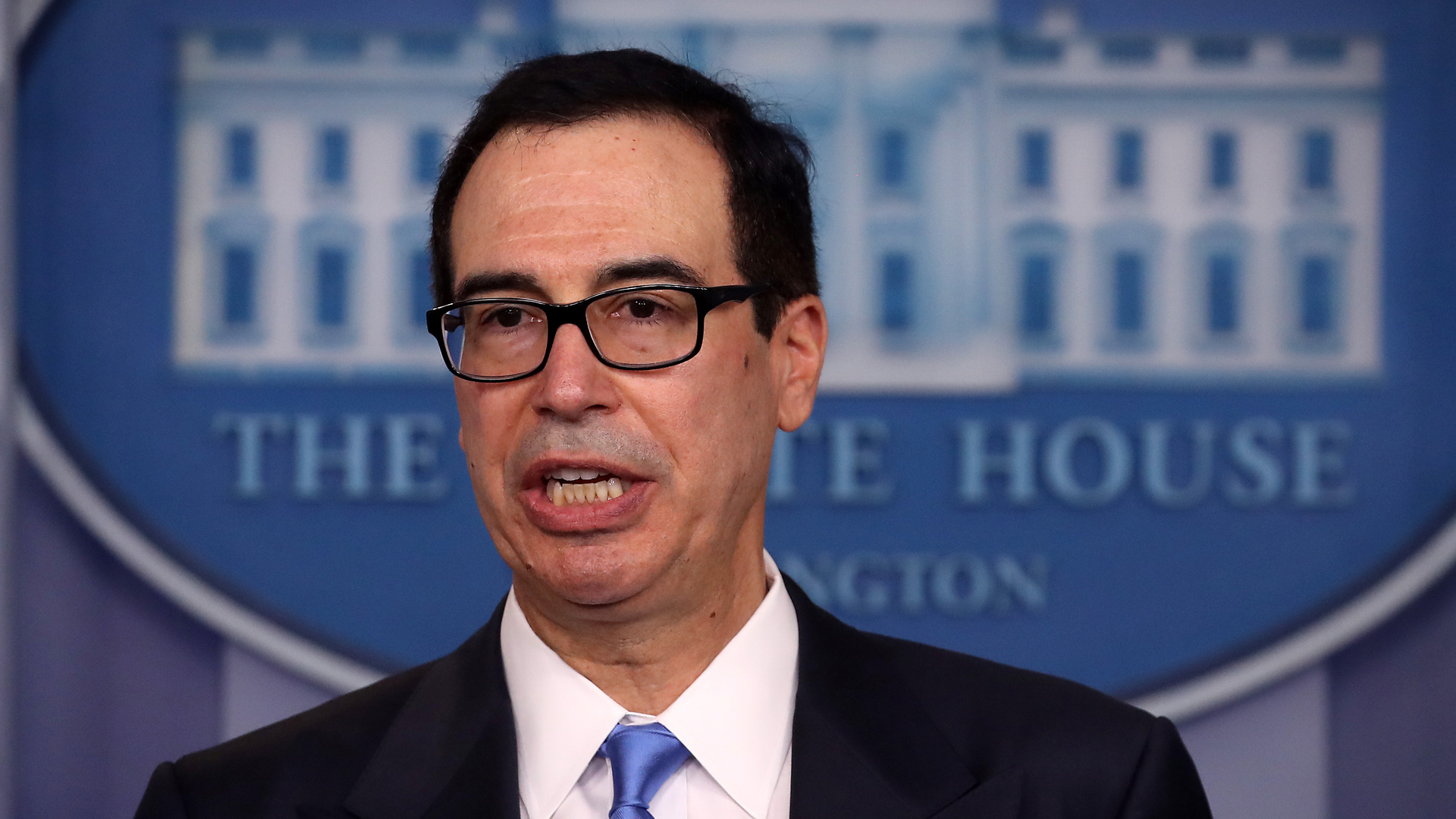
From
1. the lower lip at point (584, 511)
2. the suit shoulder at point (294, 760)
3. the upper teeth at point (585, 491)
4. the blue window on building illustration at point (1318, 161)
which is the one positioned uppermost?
the blue window on building illustration at point (1318, 161)

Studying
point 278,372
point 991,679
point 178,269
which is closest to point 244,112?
point 178,269

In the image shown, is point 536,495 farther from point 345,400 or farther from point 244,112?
point 244,112

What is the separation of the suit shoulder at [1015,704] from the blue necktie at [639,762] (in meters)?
0.32

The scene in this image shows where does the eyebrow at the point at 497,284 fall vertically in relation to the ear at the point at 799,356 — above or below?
above

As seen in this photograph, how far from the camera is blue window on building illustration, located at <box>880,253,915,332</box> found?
109 inches

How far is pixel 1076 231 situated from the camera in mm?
2756

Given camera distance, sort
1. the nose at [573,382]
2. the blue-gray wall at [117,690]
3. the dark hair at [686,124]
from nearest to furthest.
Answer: the nose at [573,382] < the dark hair at [686,124] < the blue-gray wall at [117,690]

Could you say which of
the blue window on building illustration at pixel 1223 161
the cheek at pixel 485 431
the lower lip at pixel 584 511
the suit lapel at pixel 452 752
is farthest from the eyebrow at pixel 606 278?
the blue window on building illustration at pixel 1223 161

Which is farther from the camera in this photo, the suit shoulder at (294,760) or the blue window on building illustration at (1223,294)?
the blue window on building illustration at (1223,294)

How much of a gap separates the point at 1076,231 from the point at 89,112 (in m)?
2.08

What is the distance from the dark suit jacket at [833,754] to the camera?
1432 mm

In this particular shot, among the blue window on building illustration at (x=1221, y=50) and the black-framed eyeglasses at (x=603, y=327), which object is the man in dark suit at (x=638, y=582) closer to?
the black-framed eyeglasses at (x=603, y=327)

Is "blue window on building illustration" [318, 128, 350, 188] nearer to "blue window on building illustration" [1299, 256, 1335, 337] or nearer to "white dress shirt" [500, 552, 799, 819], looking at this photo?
"white dress shirt" [500, 552, 799, 819]

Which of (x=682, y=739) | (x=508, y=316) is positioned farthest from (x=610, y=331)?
(x=682, y=739)
